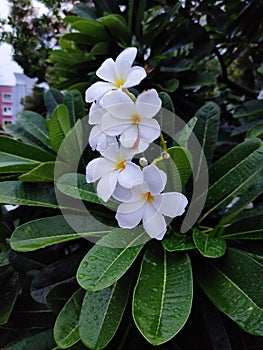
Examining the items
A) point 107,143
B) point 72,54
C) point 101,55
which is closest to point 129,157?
point 107,143

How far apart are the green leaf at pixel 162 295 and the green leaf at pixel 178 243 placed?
2 cm

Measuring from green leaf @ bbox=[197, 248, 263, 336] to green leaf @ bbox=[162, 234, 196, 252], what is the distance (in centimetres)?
5

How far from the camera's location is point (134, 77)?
1.64ft

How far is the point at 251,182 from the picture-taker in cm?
63

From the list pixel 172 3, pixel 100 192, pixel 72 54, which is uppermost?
pixel 172 3

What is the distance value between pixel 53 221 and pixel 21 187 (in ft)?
0.28

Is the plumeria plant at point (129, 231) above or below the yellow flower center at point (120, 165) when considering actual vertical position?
below

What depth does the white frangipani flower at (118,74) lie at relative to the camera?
1.65 feet

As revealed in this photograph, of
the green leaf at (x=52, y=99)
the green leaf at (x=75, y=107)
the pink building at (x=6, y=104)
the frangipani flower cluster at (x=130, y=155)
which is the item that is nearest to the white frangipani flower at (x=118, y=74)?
the frangipani flower cluster at (x=130, y=155)

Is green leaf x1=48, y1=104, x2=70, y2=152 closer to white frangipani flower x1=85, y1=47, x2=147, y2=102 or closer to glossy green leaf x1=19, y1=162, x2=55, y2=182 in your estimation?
glossy green leaf x1=19, y1=162, x2=55, y2=182

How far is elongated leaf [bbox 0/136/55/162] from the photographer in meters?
0.75

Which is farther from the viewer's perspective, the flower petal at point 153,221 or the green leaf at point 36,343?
the green leaf at point 36,343

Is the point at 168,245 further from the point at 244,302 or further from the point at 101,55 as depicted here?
the point at 101,55

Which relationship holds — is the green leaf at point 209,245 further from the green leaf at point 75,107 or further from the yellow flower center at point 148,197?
the green leaf at point 75,107
